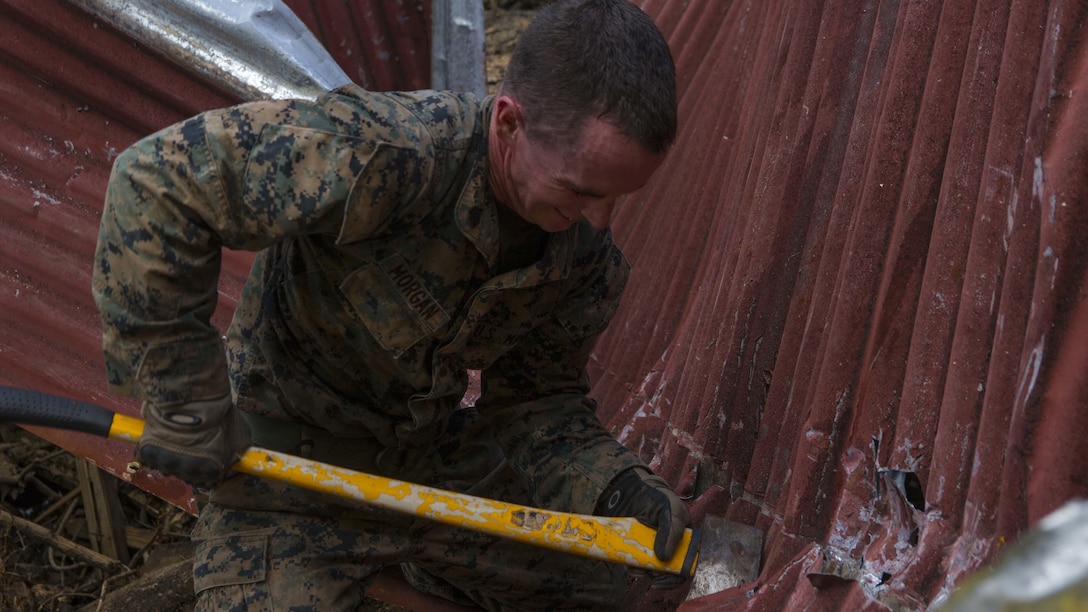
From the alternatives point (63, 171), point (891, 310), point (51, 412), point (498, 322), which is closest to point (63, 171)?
point (63, 171)

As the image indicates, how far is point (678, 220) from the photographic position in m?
3.22

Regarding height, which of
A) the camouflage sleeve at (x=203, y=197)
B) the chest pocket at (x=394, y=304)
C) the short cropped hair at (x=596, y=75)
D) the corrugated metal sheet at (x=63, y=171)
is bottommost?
the corrugated metal sheet at (x=63, y=171)

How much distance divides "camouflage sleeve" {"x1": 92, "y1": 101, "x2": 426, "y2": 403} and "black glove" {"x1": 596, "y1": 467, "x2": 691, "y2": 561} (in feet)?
2.47

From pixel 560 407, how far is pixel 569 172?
0.68m

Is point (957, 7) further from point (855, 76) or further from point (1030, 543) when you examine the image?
point (1030, 543)

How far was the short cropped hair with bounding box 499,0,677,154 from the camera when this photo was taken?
5.49ft

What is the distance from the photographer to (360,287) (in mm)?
1947

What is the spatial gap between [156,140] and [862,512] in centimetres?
134

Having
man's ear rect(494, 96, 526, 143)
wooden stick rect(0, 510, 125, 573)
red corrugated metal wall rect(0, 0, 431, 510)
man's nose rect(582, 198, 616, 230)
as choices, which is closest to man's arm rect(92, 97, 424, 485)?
man's ear rect(494, 96, 526, 143)

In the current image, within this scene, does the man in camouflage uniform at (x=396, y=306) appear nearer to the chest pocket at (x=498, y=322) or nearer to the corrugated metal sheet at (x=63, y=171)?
the chest pocket at (x=498, y=322)

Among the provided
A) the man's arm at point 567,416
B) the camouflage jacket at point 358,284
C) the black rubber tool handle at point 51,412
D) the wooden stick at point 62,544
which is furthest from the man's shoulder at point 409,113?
the wooden stick at point 62,544

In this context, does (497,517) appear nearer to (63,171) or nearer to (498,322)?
(498,322)

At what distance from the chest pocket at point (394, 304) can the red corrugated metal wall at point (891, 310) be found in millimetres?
736

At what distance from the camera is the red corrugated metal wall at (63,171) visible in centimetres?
320
